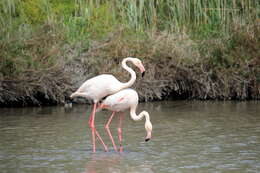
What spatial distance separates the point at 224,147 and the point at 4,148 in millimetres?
3363

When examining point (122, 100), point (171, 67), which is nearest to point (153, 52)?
point (171, 67)

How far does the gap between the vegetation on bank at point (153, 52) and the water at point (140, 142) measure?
926 mm

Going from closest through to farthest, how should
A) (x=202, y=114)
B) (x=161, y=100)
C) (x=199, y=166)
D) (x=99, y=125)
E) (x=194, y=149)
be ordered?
(x=199, y=166) < (x=194, y=149) < (x=99, y=125) < (x=202, y=114) < (x=161, y=100)

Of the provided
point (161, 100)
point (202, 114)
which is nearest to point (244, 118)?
point (202, 114)

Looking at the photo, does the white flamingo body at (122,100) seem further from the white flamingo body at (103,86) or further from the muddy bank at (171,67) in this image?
the muddy bank at (171,67)

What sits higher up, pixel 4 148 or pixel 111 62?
pixel 111 62

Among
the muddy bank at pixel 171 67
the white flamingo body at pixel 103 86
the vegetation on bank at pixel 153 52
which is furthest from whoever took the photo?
the muddy bank at pixel 171 67

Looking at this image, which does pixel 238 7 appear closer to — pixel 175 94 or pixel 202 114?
pixel 175 94

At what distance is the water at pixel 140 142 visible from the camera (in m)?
8.04

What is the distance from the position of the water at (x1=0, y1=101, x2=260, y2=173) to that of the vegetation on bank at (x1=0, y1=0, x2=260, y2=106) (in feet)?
3.04

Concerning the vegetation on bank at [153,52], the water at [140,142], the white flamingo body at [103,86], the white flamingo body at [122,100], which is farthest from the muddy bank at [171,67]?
the white flamingo body at [122,100]

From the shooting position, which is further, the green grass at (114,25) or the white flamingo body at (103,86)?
the green grass at (114,25)

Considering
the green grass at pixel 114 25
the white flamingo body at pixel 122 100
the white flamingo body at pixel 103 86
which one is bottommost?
the white flamingo body at pixel 122 100

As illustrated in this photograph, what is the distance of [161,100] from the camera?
53.4ft
